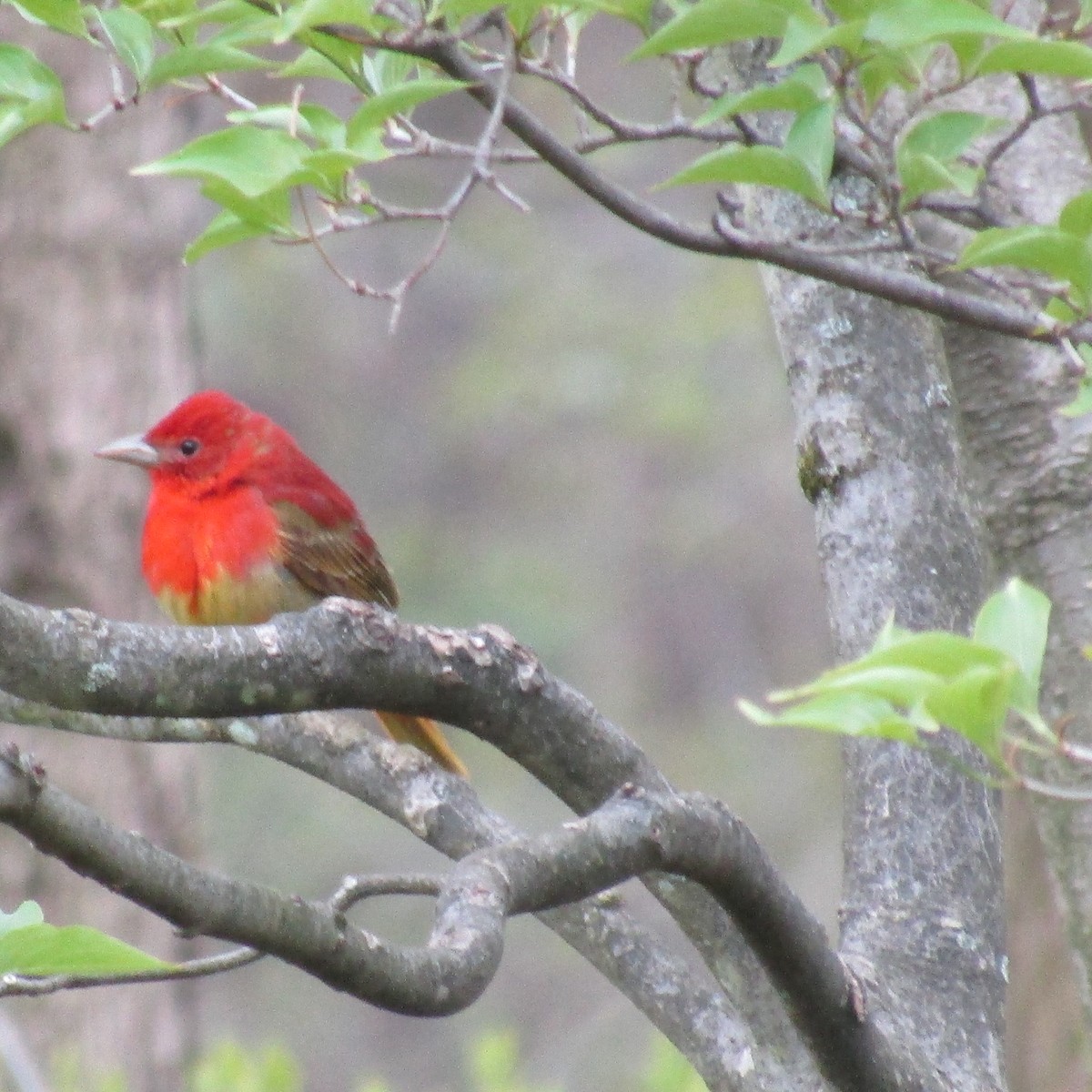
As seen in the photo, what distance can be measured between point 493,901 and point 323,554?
3.35 meters

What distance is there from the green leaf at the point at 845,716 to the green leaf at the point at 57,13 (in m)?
1.20

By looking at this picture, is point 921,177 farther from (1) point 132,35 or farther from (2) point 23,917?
(2) point 23,917

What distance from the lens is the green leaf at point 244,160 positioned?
191 centimetres

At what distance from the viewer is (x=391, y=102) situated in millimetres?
1927

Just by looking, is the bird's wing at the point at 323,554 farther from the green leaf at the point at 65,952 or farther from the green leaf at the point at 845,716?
the green leaf at the point at 845,716

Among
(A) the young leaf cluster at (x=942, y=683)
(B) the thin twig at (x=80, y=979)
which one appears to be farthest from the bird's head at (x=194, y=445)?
(A) the young leaf cluster at (x=942, y=683)

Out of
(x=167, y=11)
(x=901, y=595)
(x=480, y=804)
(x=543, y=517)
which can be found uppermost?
(x=543, y=517)

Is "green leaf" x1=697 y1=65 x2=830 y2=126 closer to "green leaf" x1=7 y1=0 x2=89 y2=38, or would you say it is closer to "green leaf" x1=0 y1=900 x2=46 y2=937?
"green leaf" x1=7 y1=0 x2=89 y2=38

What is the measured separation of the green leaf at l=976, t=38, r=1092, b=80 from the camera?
5.82 feet

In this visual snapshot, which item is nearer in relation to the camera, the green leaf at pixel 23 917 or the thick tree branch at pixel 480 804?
the green leaf at pixel 23 917

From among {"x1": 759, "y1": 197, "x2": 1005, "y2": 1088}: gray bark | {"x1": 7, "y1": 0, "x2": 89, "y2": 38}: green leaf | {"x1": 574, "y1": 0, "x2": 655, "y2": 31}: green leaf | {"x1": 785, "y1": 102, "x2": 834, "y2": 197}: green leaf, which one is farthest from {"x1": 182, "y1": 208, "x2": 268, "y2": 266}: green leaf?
{"x1": 759, "y1": 197, "x2": 1005, "y2": 1088}: gray bark

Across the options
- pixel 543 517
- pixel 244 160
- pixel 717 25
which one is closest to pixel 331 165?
pixel 244 160

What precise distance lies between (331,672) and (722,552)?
33.1 ft

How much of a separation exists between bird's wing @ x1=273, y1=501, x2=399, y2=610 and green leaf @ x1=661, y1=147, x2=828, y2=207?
3.06 m
